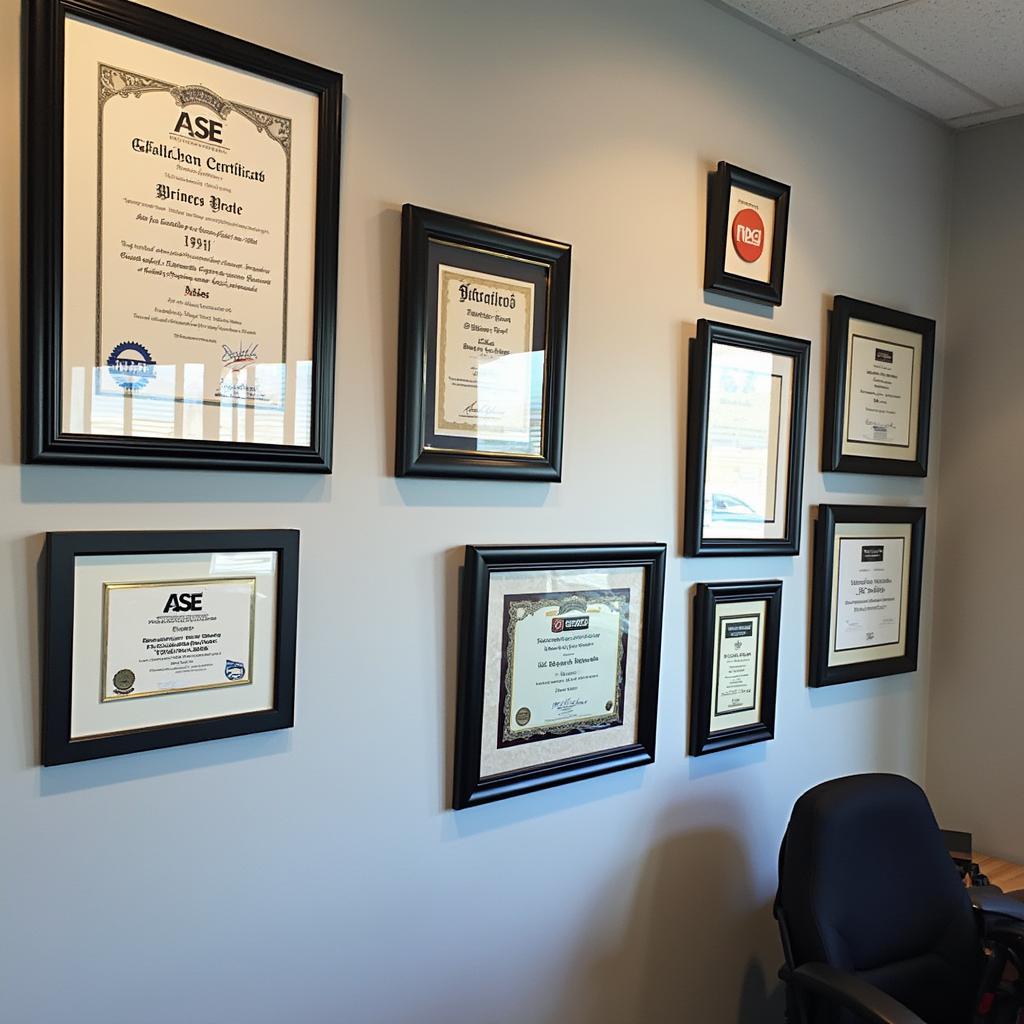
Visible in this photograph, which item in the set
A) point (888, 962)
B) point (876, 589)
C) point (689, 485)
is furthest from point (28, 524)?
point (876, 589)

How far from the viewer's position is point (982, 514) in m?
2.53

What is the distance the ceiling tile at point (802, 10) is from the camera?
1901mm

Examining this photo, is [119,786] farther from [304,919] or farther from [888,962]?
[888,962]

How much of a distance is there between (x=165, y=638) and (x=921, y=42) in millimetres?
2037

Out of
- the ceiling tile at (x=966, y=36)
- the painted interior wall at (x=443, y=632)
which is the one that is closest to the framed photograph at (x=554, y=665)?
the painted interior wall at (x=443, y=632)

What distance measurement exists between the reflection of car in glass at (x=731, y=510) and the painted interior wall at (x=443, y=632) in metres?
0.10

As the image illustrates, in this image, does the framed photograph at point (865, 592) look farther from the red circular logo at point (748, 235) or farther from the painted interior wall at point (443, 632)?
the red circular logo at point (748, 235)

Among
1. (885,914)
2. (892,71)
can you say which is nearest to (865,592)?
(885,914)

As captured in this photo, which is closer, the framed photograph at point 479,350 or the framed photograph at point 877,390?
the framed photograph at point 479,350

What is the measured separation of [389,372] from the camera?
1.47 meters

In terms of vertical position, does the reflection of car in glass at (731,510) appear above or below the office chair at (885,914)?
above

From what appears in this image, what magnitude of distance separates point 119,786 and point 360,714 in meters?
0.37

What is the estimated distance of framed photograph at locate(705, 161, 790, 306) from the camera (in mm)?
1921

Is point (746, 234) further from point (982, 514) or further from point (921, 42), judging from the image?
point (982, 514)
